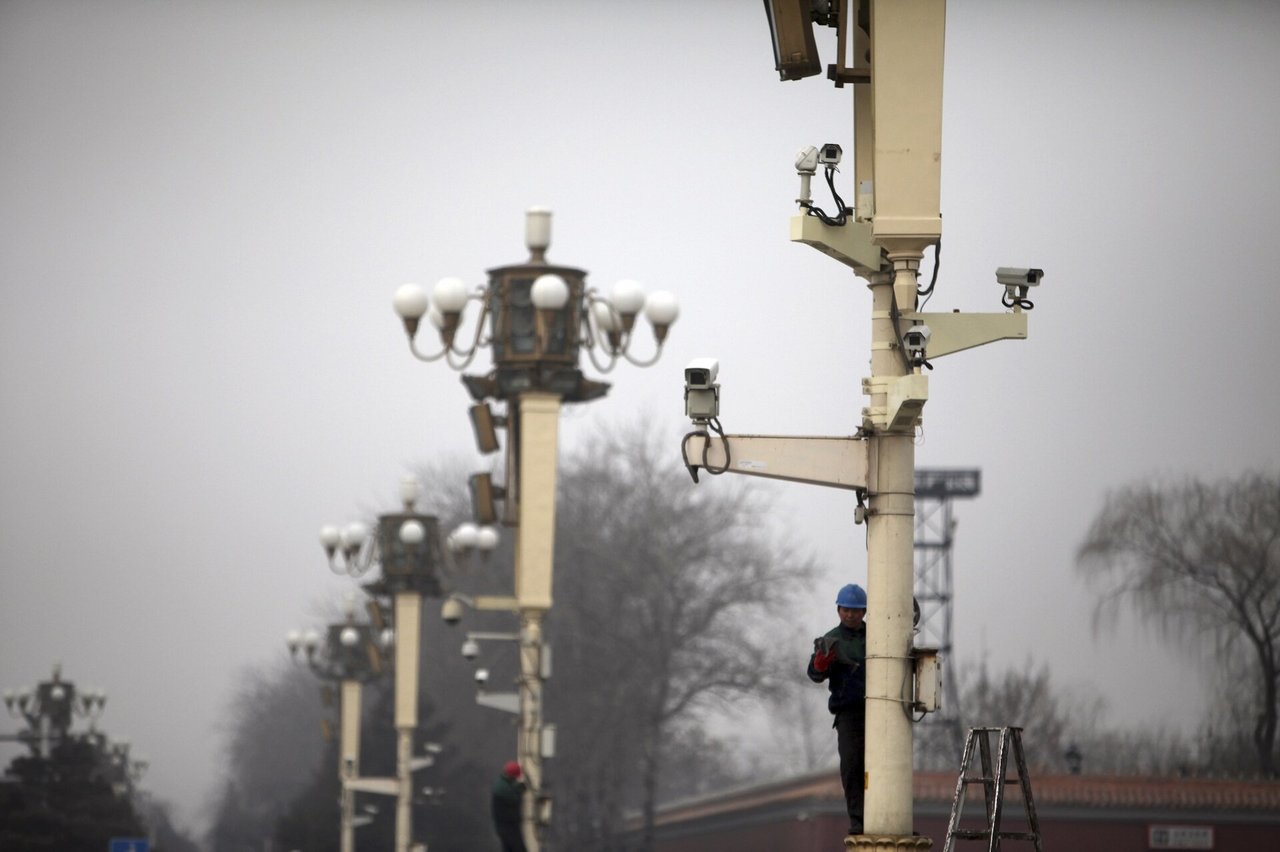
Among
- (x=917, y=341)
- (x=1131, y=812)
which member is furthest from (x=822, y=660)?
(x=1131, y=812)

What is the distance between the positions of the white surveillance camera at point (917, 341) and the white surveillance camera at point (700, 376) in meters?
0.93

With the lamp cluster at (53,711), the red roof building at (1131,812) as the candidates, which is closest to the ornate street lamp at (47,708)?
the lamp cluster at (53,711)

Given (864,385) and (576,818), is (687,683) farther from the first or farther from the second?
(864,385)

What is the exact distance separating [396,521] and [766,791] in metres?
16.0

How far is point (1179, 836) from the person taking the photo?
38250mm

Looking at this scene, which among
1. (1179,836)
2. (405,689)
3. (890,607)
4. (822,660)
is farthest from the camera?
(1179,836)

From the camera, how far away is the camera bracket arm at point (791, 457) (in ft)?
33.7

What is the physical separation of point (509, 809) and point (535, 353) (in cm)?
462

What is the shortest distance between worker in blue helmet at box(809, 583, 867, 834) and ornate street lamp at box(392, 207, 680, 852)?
10601 mm

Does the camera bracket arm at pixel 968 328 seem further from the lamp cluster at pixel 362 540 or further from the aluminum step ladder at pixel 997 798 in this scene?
the lamp cluster at pixel 362 540

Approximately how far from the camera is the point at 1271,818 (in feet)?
124

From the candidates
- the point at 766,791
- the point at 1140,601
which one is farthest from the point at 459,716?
the point at 1140,601

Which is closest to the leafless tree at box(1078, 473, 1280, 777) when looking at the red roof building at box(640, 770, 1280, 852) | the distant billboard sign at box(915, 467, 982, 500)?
the red roof building at box(640, 770, 1280, 852)

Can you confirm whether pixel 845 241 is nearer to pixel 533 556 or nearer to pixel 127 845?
pixel 533 556
